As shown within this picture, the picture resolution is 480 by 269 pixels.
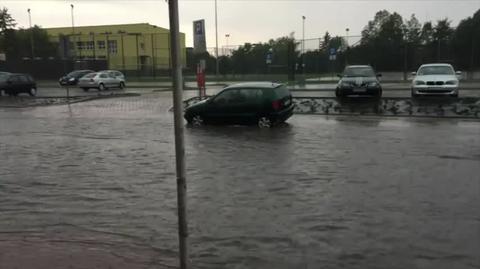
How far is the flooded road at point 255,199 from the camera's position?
544 cm

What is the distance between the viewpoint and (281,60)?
55844 mm

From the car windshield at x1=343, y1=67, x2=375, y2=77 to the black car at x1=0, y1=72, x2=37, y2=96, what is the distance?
22117 millimetres

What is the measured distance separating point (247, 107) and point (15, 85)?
80.8ft

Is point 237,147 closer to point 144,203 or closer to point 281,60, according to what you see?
point 144,203

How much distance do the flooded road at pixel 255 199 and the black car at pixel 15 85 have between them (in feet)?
75.9

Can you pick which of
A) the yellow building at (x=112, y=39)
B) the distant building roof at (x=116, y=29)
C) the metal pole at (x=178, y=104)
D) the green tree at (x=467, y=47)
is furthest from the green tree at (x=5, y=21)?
the metal pole at (x=178, y=104)

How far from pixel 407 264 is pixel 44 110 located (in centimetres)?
2257

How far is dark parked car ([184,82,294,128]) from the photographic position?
16.7 metres

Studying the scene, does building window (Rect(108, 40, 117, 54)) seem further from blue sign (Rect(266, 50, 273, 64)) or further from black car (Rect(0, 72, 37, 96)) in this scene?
black car (Rect(0, 72, 37, 96))

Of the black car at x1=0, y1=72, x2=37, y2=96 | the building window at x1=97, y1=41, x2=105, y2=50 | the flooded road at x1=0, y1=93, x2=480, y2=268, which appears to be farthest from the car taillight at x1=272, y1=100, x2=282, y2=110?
the building window at x1=97, y1=41, x2=105, y2=50

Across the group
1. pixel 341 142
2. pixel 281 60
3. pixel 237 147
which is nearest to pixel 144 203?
pixel 237 147

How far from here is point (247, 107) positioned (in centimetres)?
1686

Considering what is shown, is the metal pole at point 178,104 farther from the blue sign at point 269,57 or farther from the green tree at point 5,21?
the green tree at point 5,21

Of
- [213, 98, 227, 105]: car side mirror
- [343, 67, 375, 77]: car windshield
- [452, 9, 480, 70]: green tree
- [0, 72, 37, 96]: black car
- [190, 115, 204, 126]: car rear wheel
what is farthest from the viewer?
[452, 9, 480, 70]: green tree
